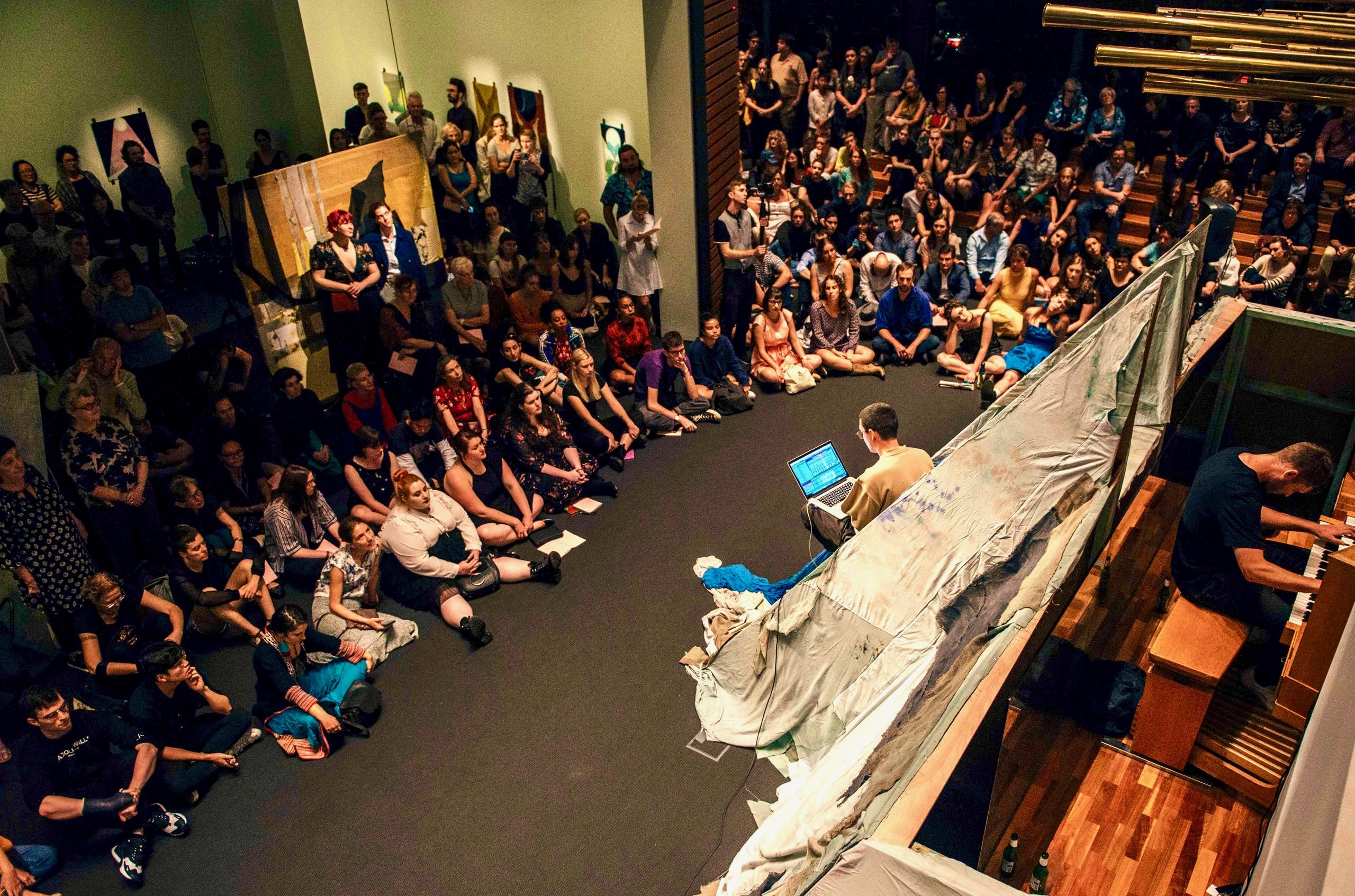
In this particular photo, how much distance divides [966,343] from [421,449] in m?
4.42

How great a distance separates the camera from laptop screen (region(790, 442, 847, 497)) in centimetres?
520

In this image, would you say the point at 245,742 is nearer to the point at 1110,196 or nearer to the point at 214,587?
the point at 214,587

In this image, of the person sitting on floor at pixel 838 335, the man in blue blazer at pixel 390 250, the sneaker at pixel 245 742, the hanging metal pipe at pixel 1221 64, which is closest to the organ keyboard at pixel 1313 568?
the hanging metal pipe at pixel 1221 64

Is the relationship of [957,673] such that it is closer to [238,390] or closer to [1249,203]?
[238,390]

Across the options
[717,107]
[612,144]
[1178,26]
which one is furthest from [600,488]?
[1178,26]

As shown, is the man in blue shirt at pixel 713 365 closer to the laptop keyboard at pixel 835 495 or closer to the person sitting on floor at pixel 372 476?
the laptop keyboard at pixel 835 495

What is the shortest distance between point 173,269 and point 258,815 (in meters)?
4.68

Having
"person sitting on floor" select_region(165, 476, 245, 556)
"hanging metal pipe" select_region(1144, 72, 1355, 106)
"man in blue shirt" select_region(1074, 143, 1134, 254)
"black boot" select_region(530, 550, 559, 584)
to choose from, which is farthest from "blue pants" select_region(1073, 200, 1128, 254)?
"person sitting on floor" select_region(165, 476, 245, 556)

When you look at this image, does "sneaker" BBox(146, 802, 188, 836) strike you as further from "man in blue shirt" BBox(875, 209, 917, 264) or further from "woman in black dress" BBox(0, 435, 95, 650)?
"man in blue shirt" BBox(875, 209, 917, 264)

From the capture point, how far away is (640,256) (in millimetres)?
7516

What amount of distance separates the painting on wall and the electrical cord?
18.9 feet

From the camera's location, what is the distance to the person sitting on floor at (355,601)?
4738 millimetres

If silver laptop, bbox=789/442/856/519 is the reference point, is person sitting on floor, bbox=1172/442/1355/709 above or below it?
above

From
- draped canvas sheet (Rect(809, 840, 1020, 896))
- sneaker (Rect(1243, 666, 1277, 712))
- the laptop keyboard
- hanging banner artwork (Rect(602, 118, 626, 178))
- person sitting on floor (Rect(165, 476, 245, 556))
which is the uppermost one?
hanging banner artwork (Rect(602, 118, 626, 178))
